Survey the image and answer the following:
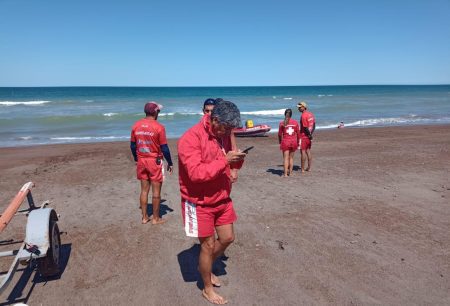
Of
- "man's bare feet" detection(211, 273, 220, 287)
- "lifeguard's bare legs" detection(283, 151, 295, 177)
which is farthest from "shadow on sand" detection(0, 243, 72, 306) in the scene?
"lifeguard's bare legs" detection(283, 151, 295, 177)

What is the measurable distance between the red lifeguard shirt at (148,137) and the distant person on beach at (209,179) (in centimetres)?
210

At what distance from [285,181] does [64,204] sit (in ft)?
15.5

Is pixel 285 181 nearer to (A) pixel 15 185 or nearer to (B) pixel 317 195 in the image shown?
(B) pixel 317 195

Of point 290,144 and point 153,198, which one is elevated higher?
point 290,144

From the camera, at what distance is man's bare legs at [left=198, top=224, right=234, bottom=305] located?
3.50m

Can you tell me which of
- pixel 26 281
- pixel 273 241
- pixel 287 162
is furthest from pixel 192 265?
pixel 287 162

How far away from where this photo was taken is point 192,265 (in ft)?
14.8

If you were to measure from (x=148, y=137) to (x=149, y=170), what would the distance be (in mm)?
526

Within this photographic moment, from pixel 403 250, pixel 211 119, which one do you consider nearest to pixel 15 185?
pixel 211 119

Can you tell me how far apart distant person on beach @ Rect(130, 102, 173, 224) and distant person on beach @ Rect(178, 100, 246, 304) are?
2.11 m

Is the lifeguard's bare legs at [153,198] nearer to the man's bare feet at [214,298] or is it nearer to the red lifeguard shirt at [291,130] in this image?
the man's bare feet at [214,298]

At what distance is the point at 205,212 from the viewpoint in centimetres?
338

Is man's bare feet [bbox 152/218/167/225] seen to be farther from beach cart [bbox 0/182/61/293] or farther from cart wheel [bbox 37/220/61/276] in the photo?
cart wheel [bbox 37/220/61/276]

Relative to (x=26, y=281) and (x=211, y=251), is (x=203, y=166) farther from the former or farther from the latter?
(x=26, y=281)
